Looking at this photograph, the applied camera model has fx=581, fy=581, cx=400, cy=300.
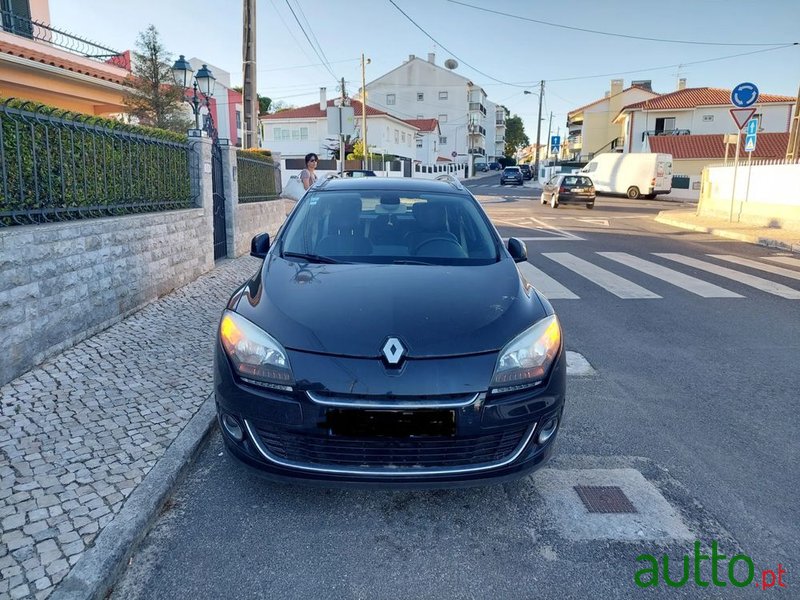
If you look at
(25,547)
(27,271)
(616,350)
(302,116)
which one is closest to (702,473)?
(616,350)

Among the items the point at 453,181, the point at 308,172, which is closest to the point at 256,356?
the point at 453,181

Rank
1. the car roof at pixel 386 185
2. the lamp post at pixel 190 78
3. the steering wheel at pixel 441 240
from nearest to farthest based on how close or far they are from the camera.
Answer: the steering wheel at pixel 441 240, the car roof at pixel 386 185, the lamp post at pixel 190 78

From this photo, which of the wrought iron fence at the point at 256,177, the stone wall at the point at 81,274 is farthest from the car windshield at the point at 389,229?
the wrought iron fence at the point at 256,177

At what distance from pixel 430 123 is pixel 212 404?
68546 millimetres

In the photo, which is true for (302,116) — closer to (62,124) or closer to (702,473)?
(62,124)

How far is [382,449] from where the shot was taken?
2617 mm

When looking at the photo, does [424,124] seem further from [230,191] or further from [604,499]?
[604,499]

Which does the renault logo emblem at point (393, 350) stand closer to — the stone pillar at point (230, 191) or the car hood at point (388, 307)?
the car hood at point (388, 307)

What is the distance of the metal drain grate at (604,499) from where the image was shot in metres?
2.96

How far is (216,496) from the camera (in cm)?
307

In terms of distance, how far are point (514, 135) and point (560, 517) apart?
5354 inches

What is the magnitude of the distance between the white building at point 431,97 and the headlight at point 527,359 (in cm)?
7202

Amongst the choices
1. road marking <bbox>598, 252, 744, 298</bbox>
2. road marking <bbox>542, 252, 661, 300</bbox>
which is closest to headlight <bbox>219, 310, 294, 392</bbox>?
road marking <bbox>542, 252, 661, 300</bbox>

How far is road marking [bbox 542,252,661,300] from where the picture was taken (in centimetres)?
808
